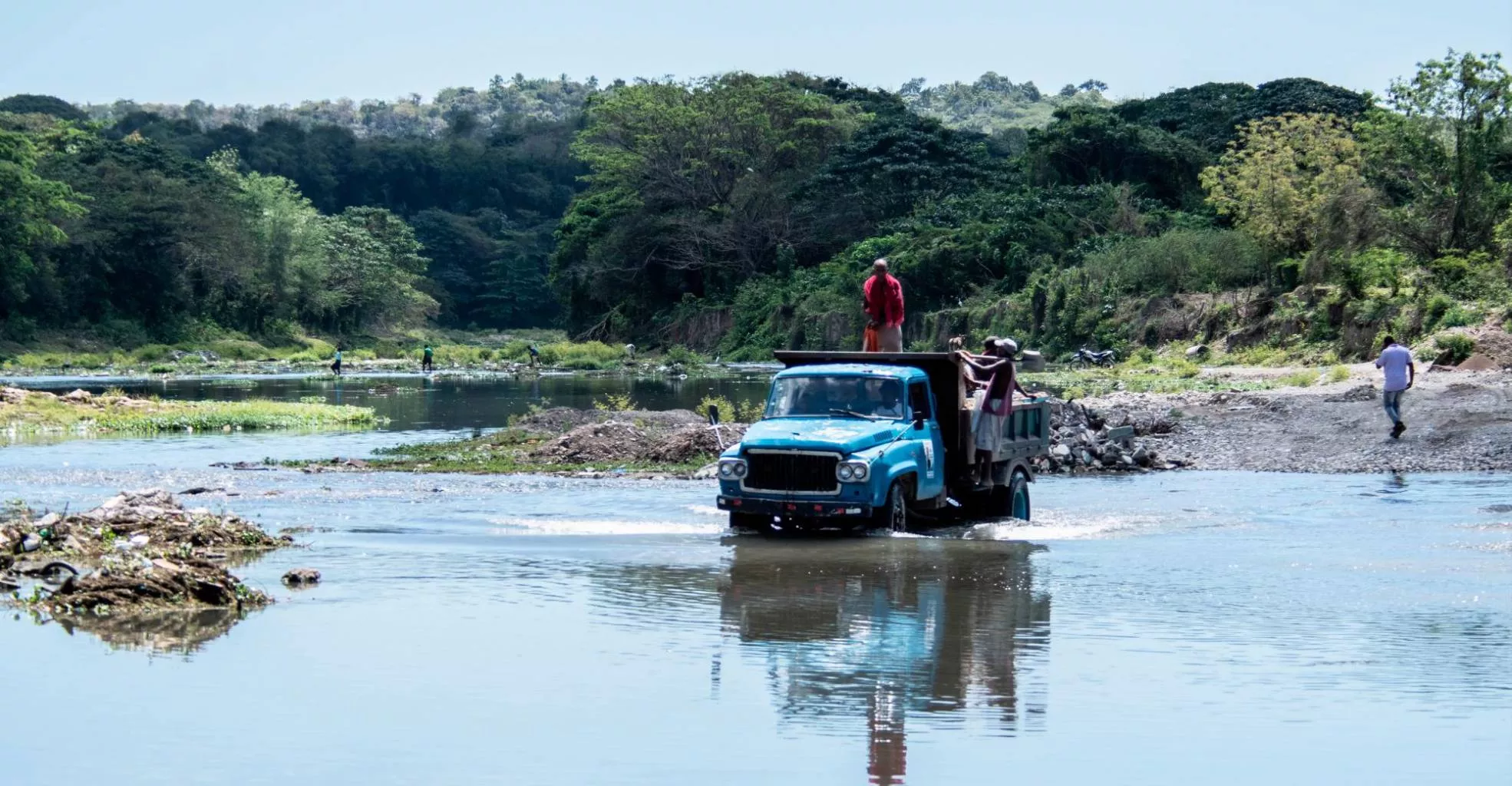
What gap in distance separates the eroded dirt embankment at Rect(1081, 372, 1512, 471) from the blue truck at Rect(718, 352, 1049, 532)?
1062cm

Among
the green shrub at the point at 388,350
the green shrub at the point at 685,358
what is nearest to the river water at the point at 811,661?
the green shrub at the point at 685,358

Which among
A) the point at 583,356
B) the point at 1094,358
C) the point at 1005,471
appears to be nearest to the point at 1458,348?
the point at 1005,471

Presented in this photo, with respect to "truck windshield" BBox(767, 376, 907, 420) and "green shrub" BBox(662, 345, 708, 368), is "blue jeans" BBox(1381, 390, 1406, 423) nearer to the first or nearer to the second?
"truck windshield" BBox(767, 376, 907, 420)

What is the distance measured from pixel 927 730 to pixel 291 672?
4.62 m

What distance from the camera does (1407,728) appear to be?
403 inches

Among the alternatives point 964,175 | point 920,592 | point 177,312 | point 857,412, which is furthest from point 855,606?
point 177,312

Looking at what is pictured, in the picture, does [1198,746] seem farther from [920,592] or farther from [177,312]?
[177,312]

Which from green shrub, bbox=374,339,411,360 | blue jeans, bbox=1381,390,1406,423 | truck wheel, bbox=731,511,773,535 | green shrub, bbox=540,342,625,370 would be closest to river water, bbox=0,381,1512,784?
truck wheel, bbox=731,511,773,535

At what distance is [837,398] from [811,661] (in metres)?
6.38

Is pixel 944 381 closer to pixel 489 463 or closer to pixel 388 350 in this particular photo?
pixel 489 463

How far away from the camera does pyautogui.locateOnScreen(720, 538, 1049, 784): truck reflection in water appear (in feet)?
35.4

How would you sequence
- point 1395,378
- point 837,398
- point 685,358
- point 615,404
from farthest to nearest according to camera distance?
point 685,358, point 615,404, point 1395,378, point 837,398

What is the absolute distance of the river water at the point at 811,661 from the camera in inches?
377

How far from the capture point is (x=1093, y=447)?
29.1m
